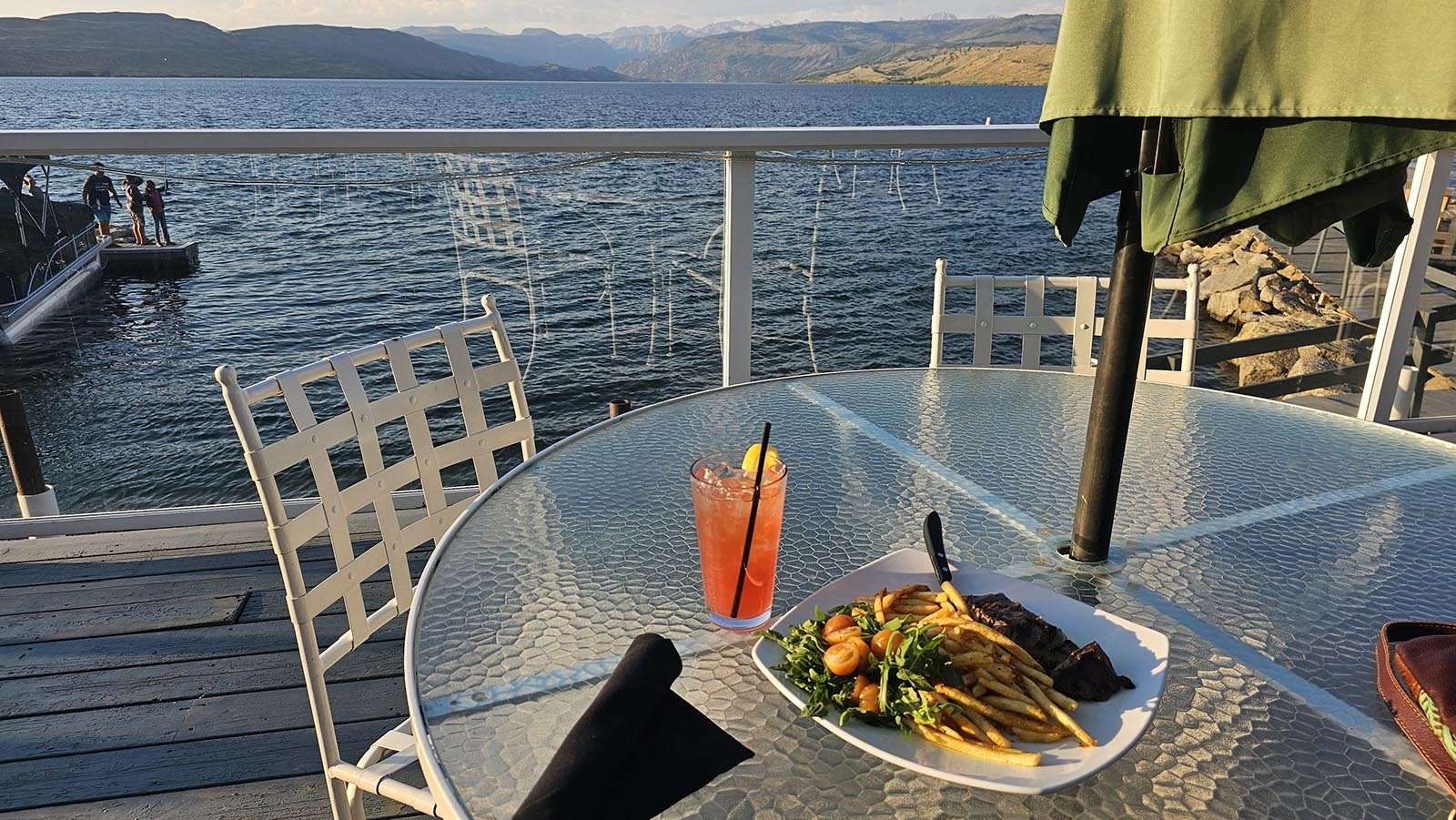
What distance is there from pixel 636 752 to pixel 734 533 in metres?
0.26

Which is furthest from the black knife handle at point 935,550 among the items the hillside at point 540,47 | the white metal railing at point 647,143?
the hillside at point 540,47

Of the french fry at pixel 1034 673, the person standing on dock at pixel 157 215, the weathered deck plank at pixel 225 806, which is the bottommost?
the weathered deck plank at pixel 225 806

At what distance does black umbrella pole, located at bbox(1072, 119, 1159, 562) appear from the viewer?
1.03 metres

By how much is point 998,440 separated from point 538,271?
204 centimetres

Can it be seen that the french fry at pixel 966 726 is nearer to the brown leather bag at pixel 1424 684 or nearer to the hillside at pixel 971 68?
the brown leather bag at pixel 1424 684

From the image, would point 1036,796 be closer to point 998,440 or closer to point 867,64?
point 998,440

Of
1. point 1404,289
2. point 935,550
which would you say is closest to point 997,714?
point 935,550

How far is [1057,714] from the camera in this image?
0.73 meters

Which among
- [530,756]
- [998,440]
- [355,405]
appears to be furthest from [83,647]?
[998,440]

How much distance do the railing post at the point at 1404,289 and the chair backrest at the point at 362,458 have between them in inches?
121

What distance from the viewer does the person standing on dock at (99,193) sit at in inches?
99.9

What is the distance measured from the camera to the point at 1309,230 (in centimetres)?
109

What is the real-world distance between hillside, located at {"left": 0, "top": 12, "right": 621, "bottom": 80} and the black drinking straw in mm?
90672

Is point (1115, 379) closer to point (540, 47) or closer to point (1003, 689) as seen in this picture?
point (1003, 689)
